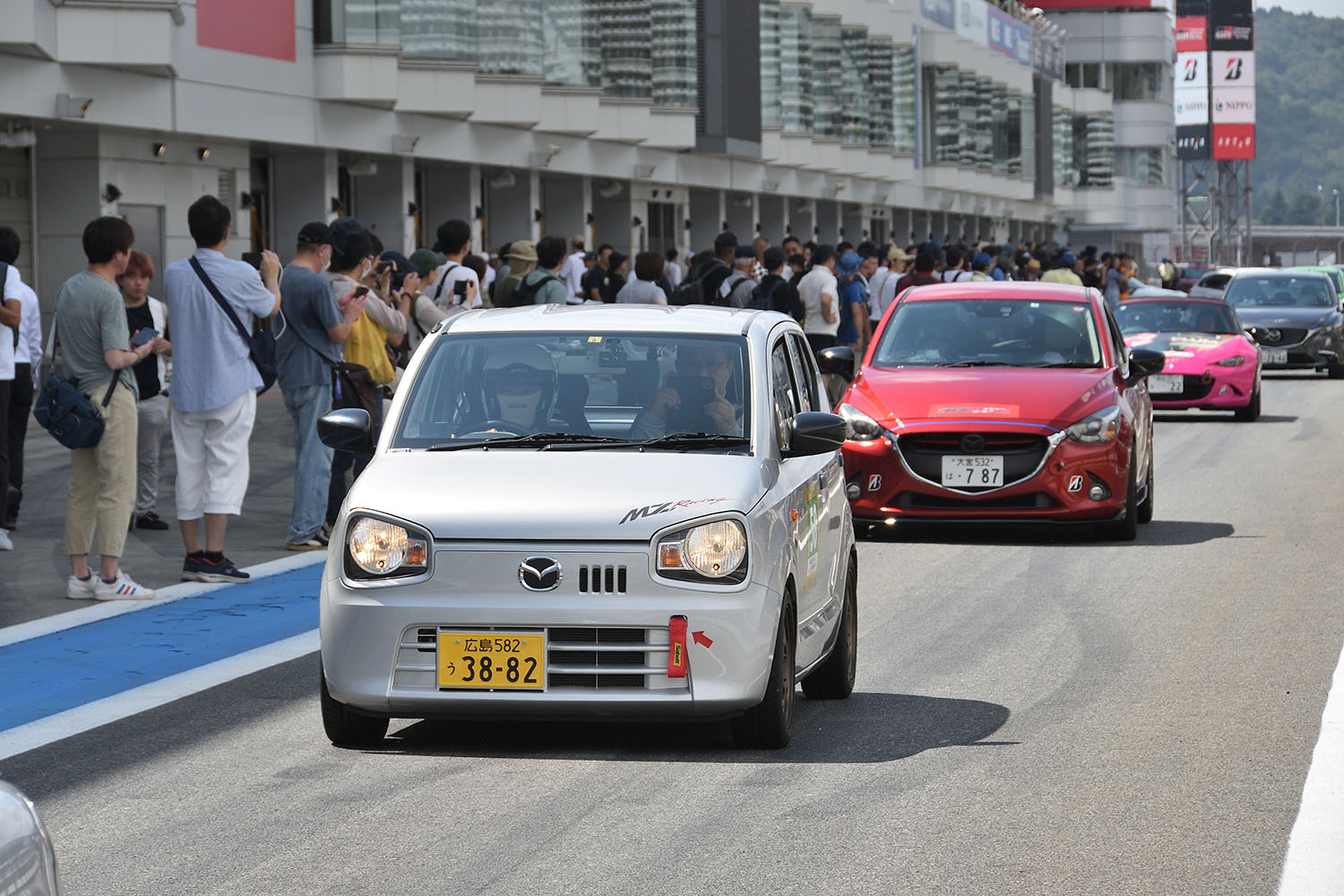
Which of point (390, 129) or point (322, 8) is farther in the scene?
point (390, 129)

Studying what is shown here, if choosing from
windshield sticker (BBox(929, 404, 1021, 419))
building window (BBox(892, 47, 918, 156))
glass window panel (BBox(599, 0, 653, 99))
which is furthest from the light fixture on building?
building window (BBox(892, 47, 918, 156))

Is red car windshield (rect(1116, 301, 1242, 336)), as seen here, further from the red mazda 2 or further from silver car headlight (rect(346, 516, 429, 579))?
silver car headlight (rect(346, 516, 429, 579))

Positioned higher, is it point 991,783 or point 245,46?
point 245,46

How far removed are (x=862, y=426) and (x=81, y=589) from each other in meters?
4.87

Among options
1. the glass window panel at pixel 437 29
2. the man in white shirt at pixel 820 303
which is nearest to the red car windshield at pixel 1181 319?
the man in white shirt at pixel 820 303

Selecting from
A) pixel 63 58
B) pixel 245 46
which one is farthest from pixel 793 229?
pixel 63 58

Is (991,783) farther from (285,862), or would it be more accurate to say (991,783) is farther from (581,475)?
(285,862)

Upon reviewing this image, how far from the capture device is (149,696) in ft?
27.9

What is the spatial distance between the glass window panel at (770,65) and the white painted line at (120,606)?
41.1 m

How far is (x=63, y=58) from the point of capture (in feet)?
79.5

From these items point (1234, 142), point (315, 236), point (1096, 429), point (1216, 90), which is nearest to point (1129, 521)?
point (1096, 429)

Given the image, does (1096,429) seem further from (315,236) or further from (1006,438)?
(315,236)

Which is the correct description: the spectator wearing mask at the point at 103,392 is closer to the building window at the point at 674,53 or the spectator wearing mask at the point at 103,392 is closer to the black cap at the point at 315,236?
the black cap at the point at 315,236

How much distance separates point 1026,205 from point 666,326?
86.6m
